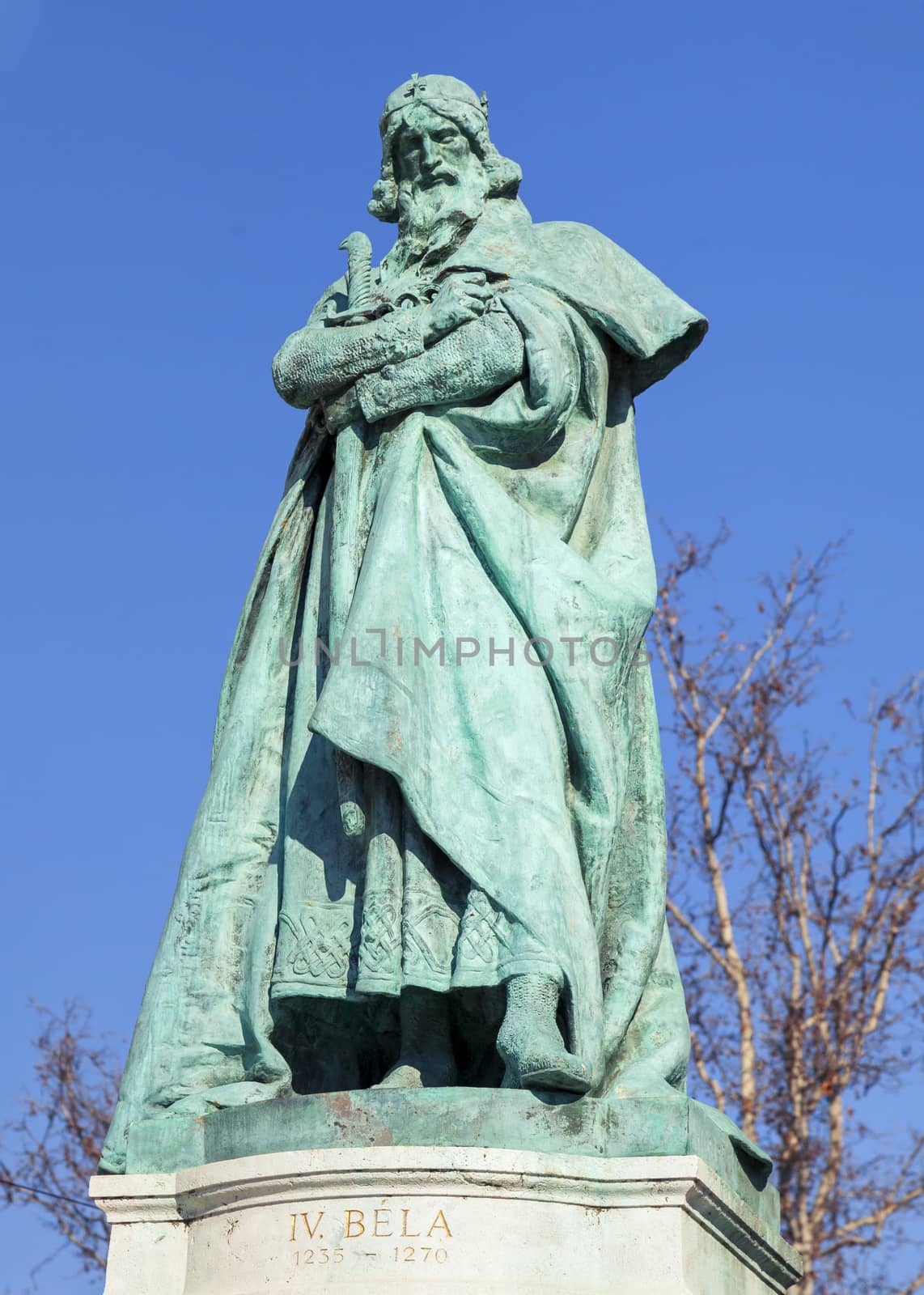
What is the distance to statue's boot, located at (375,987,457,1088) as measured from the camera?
20.7 feet

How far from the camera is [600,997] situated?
6.29m

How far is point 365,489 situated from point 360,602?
54cm

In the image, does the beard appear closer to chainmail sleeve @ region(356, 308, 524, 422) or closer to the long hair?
the long hair

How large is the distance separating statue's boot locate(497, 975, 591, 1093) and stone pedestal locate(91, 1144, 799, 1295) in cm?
21

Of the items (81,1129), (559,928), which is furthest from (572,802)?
(81,1129)

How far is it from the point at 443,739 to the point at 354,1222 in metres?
1.47

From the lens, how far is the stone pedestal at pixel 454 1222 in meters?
5.64

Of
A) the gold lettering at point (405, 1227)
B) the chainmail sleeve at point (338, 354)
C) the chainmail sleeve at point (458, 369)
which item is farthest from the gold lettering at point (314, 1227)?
the chainmail sleeve at point (338, 354)

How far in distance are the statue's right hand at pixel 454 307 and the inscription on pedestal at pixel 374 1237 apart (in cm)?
282

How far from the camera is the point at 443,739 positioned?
6480 millimetres

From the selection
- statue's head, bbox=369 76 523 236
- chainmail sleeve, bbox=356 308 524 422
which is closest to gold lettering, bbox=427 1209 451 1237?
chainmail sleeve, bbox=356 308 524 422

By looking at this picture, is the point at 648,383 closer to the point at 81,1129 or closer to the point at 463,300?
the point at 463,300

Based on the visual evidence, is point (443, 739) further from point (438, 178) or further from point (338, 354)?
point (438, 178)

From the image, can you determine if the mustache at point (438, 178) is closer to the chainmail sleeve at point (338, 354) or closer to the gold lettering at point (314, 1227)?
the chainmail sleeve at point (338, 354)
